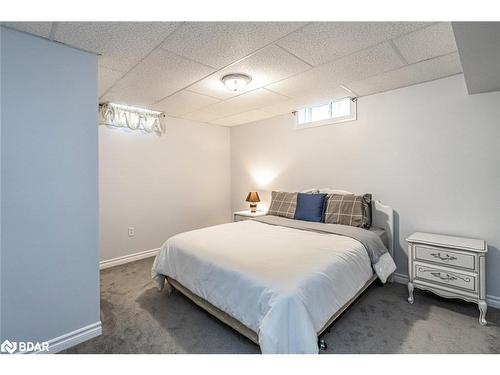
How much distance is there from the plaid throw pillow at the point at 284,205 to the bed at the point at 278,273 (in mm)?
557

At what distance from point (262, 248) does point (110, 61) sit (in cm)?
207

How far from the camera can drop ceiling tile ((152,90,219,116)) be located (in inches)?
117

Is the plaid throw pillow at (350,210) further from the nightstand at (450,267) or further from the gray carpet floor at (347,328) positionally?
the gray carpet floor at (347,328)

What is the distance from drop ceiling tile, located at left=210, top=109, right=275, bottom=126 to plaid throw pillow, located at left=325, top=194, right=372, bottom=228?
1785 mm

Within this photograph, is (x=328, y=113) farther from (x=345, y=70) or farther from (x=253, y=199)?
(x=253, y=199)

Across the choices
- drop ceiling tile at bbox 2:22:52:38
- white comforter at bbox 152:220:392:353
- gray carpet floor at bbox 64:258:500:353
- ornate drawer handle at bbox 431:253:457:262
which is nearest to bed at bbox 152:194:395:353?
white comforter at bbox 152:220:392:353

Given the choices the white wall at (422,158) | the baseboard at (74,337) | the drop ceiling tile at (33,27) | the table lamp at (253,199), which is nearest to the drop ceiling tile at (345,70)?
the white wall at (422,158)

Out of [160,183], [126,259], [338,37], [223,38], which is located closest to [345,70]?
[338,37]

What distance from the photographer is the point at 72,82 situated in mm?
1759

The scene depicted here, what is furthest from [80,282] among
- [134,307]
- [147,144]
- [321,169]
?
[321,169]

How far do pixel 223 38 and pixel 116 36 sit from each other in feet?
2.44

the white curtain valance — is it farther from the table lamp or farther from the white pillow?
the white pillow

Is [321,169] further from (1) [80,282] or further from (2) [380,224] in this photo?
(1) [80,282]
